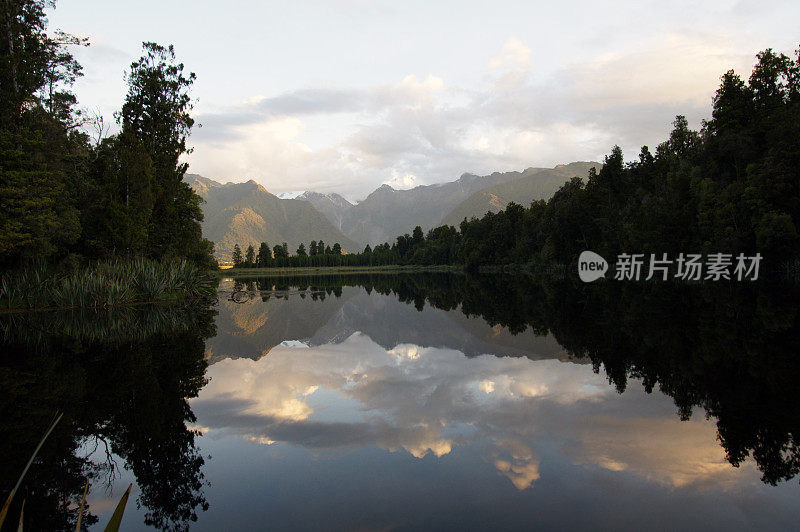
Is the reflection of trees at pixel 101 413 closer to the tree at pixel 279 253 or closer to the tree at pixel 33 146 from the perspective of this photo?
the tree at pixel 33 146

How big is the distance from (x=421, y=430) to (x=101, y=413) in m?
6.49

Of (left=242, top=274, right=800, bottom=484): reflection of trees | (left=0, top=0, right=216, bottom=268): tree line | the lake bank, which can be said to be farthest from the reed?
the lake bank

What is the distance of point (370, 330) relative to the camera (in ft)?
79.1

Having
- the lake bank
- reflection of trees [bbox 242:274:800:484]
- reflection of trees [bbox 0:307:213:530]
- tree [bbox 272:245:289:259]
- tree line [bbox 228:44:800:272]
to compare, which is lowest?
the lake bank

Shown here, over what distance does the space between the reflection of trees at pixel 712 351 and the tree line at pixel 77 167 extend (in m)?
23.5

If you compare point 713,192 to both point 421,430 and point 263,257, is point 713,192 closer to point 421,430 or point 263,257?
point 421,430

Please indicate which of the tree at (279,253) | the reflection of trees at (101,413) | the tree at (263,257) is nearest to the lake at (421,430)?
the reflection of trees at (101,413)

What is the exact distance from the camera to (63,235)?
89.7 feet

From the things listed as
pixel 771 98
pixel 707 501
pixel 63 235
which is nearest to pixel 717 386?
pixel 707 501

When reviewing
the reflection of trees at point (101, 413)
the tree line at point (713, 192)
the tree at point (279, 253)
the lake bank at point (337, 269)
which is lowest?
the lake bank at point (337, 269)

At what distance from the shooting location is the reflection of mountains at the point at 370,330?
57.0ft

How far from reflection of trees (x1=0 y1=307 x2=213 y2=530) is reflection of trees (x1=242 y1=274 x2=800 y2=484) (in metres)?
8.12

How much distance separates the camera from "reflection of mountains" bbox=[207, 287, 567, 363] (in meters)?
17.4

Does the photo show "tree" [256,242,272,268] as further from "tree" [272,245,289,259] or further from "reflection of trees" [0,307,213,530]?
"reflection of trees" [0,307,213,530]
